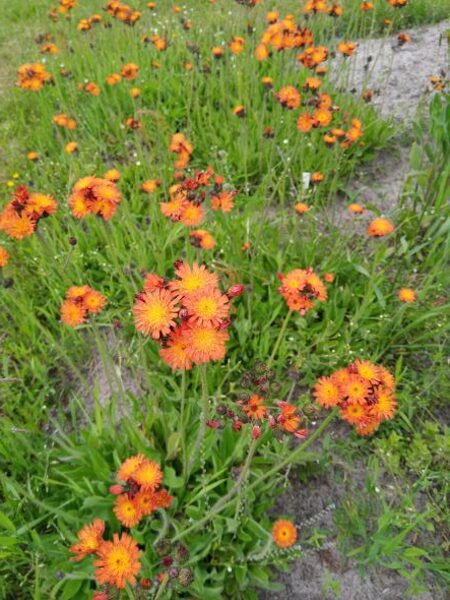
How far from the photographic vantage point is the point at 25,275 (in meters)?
3.42

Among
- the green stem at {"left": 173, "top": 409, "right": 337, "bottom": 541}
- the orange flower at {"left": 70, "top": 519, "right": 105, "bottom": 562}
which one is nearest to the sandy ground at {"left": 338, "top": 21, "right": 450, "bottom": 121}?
the green stem at {"left": 173, "top": 409, "right": 337, "bottom": 541}

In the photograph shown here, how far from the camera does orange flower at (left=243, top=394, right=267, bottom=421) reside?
1.57 m

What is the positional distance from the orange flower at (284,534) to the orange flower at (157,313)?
1.06 metres

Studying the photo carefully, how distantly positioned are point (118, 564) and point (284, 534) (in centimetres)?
68

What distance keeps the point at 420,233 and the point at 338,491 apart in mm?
1899

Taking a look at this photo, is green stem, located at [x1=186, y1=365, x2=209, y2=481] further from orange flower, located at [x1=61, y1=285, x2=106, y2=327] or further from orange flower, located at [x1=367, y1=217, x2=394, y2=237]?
orange flower, located at [x1=367, y1=217, x2=394, y2=237]

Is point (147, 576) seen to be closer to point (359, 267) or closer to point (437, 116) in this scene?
point (359, 267)

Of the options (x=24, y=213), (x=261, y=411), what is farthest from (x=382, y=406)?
(x=24, y=213)

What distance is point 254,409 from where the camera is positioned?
1590 mm

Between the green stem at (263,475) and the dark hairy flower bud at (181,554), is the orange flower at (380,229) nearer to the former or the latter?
the green stem at (263,475)

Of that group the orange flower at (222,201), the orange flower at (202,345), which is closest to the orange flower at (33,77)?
the orange flower at (222,201)

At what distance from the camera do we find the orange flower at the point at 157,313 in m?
1.44

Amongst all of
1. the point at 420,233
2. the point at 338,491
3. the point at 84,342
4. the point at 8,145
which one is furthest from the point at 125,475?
the point at 8,145

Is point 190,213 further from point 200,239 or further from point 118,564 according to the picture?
point 118,564
